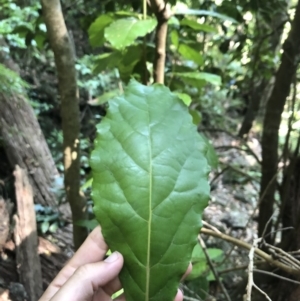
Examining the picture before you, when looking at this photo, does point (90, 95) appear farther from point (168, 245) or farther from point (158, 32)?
point (168, 245)

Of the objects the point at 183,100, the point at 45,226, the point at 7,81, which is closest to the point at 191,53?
the point at 183,100

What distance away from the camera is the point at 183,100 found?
0.90m

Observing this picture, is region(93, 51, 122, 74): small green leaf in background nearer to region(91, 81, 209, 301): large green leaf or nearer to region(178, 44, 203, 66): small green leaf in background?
region(178, 44, 203, 66): small green leaf in background

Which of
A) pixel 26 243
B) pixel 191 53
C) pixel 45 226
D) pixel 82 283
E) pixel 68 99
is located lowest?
pixel 45 226

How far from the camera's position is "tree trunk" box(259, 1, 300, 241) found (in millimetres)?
1187

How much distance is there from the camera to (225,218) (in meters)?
3.12

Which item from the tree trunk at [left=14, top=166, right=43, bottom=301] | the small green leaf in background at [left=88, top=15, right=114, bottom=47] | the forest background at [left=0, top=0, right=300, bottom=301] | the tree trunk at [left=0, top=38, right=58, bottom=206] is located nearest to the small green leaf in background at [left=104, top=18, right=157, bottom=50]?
the forest background at [left=0, top=0, right=300, bottom=301]

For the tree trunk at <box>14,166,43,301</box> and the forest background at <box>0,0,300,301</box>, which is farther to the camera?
the tree trunk at <box>14,166,43,301</box>

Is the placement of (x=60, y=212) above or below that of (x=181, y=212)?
below

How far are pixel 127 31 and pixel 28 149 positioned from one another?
1960 mm

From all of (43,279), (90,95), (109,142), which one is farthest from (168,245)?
(90,95)

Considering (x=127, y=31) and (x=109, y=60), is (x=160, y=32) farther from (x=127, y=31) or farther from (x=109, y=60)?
(x=109, y=60)

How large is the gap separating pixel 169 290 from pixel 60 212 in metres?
2.00

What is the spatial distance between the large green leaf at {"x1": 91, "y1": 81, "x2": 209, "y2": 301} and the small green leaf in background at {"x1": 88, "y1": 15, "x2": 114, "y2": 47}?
0.55m
